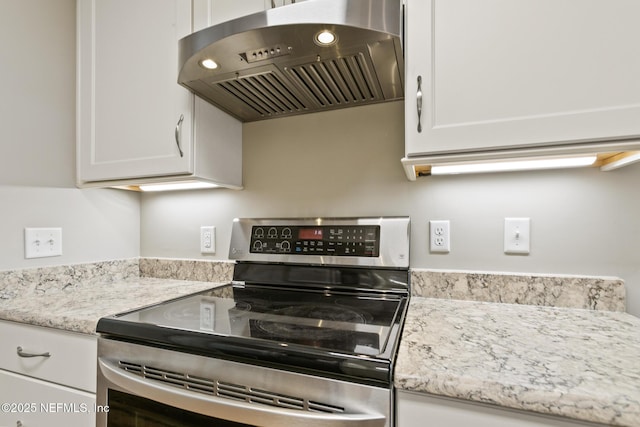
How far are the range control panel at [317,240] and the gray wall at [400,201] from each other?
87mm

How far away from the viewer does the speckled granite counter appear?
0.95 m

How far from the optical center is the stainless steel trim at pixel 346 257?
113 cm

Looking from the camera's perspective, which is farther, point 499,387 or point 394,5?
point 394,5

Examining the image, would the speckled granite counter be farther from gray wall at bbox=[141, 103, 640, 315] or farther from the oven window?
the oven window

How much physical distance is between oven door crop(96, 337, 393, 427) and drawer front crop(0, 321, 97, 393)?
0.06 m

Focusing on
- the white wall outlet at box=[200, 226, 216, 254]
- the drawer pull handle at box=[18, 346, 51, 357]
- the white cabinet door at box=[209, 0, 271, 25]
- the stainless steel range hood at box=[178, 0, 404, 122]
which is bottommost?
the drawer pull handle at box=[18, 346, 51, 357]

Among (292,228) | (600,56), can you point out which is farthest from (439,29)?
(292,228)

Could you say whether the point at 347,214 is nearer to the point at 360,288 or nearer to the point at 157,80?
the point at 360,288

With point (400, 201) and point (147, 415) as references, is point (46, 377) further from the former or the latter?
point (400, 201)

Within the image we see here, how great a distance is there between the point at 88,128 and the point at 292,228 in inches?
36.3

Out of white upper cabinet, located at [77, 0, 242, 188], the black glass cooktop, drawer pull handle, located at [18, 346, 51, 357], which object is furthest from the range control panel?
drawer pull handle, located at [18, 346, 51, 357]

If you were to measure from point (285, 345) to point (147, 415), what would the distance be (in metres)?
0.44

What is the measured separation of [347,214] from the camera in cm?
127

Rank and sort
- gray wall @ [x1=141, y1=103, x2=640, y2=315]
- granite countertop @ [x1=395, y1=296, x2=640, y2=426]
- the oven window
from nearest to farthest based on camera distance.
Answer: granite countertop @ [x1=395, y1=296, x2=640, y2=426], the oven window, gray wall @ [x1=141, y1=103, x2=640, y2=315]
